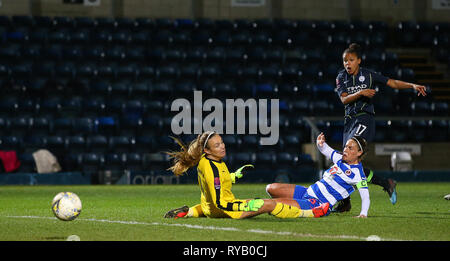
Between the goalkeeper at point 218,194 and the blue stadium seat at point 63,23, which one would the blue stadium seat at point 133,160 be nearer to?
the blue stadium seat at point 63,23

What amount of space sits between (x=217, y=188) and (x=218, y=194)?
0.08 metres

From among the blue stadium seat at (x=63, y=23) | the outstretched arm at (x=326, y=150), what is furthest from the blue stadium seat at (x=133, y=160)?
the outstretched arm at (x=326, y=150)

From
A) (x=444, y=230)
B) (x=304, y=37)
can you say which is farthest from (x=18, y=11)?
(x=444, y=230)

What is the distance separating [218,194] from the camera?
7875 millimetres

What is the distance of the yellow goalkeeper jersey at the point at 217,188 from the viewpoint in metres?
7.85

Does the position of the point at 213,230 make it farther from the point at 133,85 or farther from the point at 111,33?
the point at 111,33

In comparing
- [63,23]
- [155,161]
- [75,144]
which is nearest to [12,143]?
[75,144]

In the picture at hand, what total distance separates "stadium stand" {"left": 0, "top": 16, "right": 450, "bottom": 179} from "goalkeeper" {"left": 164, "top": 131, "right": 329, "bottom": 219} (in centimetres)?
1129

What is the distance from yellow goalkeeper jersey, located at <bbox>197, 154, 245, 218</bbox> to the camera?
7.85m

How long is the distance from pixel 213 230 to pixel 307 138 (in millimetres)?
14174

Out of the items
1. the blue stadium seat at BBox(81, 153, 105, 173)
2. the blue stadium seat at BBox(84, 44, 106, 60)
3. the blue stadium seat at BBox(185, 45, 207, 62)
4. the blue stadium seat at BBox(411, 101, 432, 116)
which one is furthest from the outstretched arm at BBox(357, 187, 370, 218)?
the blue stadium seat at BBox(84, 44, 106, 60)

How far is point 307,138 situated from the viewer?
21.0 metres

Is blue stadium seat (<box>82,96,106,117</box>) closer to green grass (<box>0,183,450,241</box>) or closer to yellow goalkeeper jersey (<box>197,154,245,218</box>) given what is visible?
green grass (<box>0,183,450,241</box>)

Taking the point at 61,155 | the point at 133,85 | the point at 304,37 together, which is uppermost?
the point at 304,37
